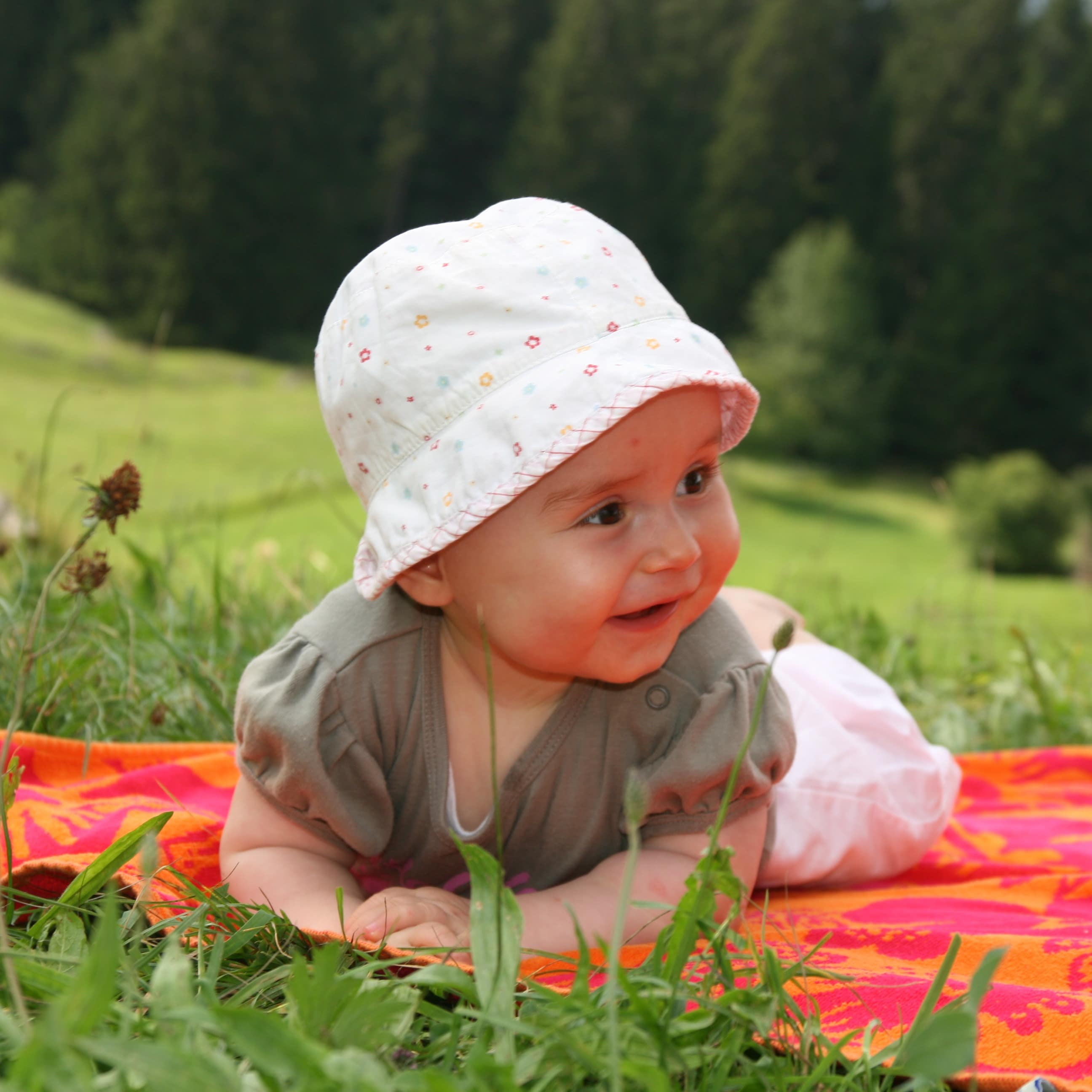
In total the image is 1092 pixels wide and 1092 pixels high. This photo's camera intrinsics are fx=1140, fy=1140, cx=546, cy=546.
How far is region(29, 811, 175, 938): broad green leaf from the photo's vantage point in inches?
46.8

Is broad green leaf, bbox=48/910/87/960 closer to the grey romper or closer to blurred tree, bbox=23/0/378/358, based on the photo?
the grey romper

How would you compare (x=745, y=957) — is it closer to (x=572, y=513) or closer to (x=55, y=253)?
(x=572, y=513)

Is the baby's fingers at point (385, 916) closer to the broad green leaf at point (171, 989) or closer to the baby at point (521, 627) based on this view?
the baby at point (521, 627)

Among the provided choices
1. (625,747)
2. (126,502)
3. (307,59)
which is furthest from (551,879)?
(307,59)

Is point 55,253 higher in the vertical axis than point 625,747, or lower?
lower

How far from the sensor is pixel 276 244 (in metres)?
A: 21.7

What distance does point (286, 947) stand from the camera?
1226 millimetres

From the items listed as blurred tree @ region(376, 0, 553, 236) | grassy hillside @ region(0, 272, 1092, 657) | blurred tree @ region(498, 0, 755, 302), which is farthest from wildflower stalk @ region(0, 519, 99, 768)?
blurred tree @ region(376, 0, 553, 236)

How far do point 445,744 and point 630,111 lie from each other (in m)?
25.2

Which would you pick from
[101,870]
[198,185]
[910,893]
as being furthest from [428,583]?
[198,185]

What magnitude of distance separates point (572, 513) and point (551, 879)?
577 mm

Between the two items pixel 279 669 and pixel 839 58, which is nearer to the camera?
pixel 279 669

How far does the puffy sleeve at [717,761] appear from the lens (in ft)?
4.83

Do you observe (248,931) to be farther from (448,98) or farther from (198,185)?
(448,98)
